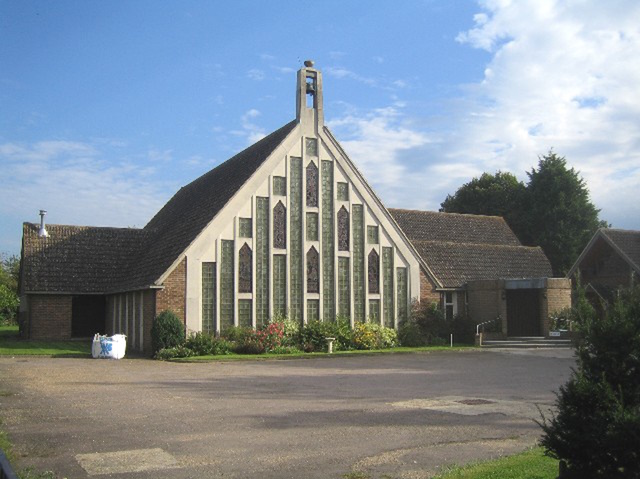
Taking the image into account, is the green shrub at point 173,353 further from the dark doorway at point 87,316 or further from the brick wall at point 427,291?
the brick wall at point 427,291

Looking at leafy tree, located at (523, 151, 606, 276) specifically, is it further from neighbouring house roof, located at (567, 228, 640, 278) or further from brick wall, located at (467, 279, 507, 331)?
brick wall, located at (467, 279, 507, 331)

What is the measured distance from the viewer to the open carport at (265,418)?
8.87 m

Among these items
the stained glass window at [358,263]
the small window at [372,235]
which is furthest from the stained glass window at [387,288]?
the stained glass window at [358,263]

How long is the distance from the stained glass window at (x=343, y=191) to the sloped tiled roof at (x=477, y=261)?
298 inches

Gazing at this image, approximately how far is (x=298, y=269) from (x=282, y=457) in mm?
22622

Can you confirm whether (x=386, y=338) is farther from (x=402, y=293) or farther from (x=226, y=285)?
(x=226, y=285)

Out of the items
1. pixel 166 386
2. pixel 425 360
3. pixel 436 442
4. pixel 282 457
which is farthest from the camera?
pixel 425 360

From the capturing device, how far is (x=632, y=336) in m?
6.40

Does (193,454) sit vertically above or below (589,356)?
below

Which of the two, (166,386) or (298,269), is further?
(298,269)

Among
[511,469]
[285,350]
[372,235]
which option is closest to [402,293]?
[372,235]

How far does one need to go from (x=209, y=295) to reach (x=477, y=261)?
18.2 meters

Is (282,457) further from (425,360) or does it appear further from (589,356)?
(425,360)

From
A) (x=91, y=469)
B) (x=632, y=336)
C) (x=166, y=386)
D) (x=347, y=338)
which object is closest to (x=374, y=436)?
(x=91, y=469)
